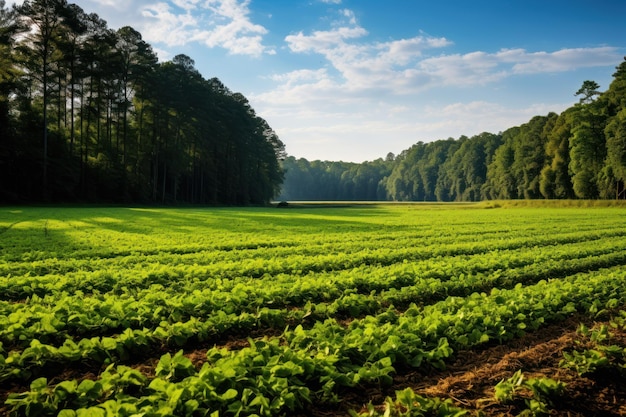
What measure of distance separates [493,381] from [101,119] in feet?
228

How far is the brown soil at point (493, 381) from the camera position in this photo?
4.38m

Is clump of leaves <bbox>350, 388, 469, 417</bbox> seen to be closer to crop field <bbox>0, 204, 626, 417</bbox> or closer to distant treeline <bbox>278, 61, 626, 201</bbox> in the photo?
crop field <bbox>0, 204, 626, 417</bbox>

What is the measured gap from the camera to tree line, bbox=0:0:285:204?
4666 cm

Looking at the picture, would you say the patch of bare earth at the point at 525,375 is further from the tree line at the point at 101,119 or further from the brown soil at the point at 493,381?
the tree line at the point at 101,119

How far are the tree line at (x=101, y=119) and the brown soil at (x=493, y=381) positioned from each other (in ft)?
172

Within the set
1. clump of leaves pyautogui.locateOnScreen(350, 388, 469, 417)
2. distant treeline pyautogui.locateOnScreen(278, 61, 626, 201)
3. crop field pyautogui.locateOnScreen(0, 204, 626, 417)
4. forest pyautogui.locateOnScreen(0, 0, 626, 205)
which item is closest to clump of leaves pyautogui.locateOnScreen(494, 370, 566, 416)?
crop field pyautogui.locateOnScreen(0, 204, 626, 417)

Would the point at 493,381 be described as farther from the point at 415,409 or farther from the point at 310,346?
the point at 310,346

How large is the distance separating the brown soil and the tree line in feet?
172

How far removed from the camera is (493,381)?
4984 mm

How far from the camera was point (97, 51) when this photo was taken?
54.8 metres

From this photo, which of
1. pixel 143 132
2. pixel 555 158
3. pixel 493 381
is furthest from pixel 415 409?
pixel 555 158

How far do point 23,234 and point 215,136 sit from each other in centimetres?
6381

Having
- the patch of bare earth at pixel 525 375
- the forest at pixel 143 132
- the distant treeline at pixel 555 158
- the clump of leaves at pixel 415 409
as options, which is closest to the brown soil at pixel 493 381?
the patch of bare earth at pixel 525 375

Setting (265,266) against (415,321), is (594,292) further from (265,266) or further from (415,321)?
(265,266)
